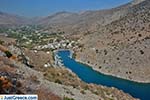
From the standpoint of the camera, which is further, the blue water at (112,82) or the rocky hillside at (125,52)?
the rocky hillside at (125,52)

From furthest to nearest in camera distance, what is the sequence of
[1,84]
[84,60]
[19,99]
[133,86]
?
[84,60] → [133,86] → [1,84] → [19,99]

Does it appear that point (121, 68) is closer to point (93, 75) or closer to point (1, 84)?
point (93, 75)

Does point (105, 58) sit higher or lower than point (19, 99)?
lower

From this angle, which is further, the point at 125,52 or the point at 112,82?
the point at 125,52

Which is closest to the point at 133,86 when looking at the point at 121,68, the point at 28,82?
the point at 121,68

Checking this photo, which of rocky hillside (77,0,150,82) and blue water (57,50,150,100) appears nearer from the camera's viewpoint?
blue water (57,50,150,100)

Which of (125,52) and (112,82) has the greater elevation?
(125,52)

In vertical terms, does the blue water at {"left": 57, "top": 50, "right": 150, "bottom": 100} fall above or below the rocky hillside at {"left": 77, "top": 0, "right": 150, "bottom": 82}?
below

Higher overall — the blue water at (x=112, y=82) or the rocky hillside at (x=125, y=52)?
the rocky hillside at (x=125, y=52)
